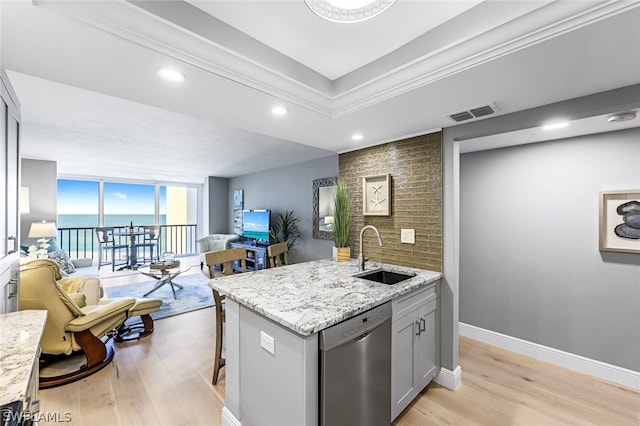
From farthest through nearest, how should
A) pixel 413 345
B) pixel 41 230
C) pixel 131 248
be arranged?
pixel 131 248 → pixel 41 230 → pixel 413 345

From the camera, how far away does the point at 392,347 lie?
1823mm

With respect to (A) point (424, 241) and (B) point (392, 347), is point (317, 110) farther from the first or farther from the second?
(B) point (392, 347)

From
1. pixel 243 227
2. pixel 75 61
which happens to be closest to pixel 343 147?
pixel 75 61

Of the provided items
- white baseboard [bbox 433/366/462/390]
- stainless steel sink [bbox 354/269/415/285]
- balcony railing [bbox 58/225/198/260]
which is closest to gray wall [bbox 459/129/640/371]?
white baseboard [bbox 433/366/462/390]

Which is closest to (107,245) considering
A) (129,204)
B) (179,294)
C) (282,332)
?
(129,204)

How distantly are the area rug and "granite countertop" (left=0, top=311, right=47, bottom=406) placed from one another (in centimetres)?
255

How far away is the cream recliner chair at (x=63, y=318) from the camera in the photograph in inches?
83.3

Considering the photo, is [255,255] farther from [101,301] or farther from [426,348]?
[426,348]

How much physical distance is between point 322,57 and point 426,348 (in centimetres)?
236

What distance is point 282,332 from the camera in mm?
1419

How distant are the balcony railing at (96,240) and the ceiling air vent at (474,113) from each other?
811 centimetres

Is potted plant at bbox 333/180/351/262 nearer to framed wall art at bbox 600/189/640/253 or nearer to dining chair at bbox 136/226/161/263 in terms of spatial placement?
framed wall art at bbox 600/189/640/253

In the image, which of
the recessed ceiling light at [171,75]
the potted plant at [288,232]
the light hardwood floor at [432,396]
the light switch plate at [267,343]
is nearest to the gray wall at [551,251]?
the light hardwood floor at [432,396]

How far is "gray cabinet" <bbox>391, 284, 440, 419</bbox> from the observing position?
6.10 feet
